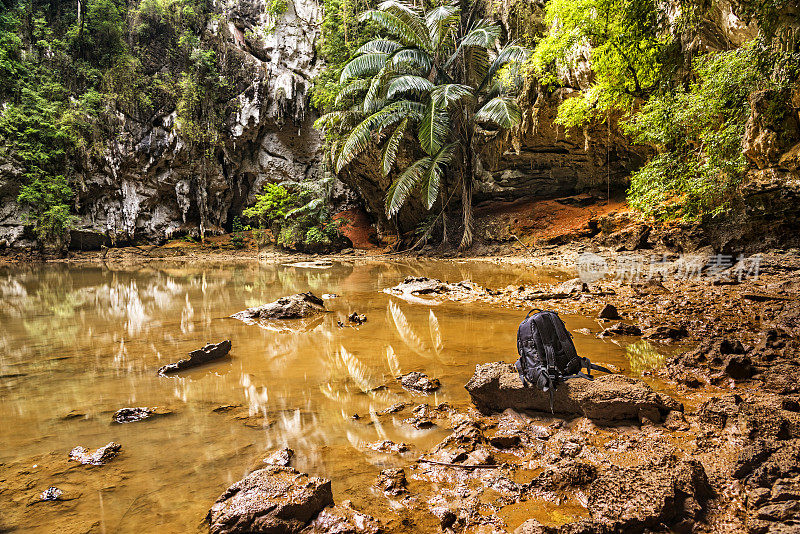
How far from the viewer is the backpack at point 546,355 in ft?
7.66

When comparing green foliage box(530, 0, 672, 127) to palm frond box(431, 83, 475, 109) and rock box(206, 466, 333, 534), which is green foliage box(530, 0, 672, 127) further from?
rock box(206, 466, 333, 534)

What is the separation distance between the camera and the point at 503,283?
310 inches

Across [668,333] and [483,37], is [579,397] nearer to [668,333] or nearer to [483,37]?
[668,333]

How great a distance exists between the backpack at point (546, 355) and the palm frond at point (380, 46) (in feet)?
47.7

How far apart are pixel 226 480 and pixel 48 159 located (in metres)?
27.1

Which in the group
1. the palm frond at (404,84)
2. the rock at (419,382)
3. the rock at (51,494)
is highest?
the palm frond at (404,84)

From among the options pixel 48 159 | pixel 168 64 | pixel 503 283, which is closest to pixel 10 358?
pixel 503 283

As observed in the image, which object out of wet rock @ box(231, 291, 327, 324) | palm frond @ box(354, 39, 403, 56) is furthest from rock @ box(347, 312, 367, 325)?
palm frond @ box(354, 39, 403, 56)

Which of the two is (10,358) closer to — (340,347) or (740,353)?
(340,347)

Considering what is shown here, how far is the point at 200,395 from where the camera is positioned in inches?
116

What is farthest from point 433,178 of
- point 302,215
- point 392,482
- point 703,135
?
point 392,482

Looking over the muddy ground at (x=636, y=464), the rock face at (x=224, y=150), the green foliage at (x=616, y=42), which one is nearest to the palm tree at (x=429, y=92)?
the green foliage at (x=616, y=42)

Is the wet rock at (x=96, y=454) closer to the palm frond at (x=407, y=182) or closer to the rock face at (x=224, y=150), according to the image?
the palm frond at (x=407, y=182)

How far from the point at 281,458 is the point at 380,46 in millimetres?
15694
